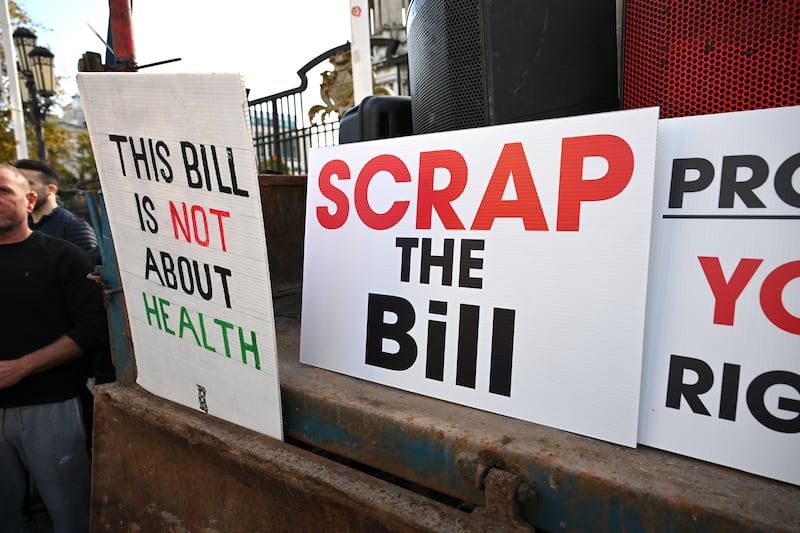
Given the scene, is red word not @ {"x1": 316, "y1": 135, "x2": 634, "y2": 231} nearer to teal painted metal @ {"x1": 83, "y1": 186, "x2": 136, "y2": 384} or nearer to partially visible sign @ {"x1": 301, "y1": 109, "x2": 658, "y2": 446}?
partially visible sign @ {"x1": 301, "y1": 109, "x2": 658, "y2": 446}

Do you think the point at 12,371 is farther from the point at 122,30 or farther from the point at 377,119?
the point at 377,119

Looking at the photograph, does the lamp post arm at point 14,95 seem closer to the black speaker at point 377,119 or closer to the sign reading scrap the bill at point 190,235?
the black speaker at point 377,119

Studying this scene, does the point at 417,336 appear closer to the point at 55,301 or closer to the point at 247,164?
the point at 247,164

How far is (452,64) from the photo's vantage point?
138 cm

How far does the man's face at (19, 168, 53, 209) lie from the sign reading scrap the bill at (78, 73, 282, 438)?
222 centimetres

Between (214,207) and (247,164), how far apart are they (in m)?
0.15

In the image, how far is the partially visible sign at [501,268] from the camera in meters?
0.81

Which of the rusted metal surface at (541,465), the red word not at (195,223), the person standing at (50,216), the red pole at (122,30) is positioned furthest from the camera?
the person standing at (50,216)

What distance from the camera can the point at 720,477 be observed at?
70 centimetres

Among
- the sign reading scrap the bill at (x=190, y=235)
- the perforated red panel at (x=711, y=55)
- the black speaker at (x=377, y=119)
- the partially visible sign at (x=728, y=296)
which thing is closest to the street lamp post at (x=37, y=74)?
the black speaker at (x=377, y=119)

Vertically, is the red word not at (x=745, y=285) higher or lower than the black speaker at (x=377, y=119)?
lower

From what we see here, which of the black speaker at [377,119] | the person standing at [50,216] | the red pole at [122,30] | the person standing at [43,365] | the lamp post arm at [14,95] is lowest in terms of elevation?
the person standing at [43,365]

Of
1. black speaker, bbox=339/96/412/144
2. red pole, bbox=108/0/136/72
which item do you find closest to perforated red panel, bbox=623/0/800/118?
black speaker, bbox=339/96/412/144

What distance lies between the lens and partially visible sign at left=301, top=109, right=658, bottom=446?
0.81 metres
